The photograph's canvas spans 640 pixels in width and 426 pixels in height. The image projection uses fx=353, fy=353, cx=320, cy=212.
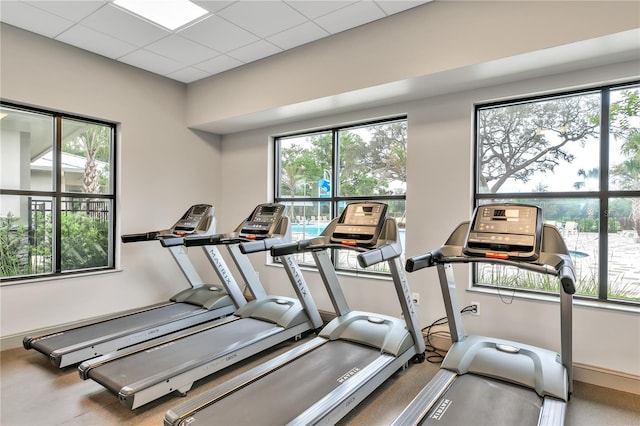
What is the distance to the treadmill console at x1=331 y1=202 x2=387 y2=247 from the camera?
3240 mm

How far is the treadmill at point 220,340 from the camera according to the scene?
269 centimetres

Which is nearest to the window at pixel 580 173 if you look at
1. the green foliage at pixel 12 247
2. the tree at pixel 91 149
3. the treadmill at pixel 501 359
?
the treadmill at pixel 501 359

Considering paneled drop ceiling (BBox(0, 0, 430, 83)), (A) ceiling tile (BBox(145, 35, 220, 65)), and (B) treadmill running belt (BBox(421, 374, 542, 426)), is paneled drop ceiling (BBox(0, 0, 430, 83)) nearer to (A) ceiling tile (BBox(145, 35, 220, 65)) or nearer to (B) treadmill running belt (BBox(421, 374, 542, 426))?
(A) ceiling tile (BBox(145, 35, 220, 65))

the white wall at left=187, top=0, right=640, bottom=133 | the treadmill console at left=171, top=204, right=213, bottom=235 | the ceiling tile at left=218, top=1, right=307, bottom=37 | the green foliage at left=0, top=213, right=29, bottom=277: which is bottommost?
the green foliage at left=0, top=213, right=29, bottom=277

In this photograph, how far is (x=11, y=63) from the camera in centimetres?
367

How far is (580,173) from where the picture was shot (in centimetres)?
318

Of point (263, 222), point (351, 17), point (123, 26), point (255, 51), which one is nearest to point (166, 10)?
point (123, 26)

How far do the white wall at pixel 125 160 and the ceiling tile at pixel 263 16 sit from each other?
2.06 m

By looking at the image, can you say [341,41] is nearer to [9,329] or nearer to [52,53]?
[52,53]

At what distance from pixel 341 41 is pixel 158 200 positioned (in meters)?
3.28

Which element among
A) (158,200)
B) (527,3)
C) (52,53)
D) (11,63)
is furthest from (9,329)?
(527,3)

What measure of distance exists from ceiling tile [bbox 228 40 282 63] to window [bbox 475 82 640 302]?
2.41 metres

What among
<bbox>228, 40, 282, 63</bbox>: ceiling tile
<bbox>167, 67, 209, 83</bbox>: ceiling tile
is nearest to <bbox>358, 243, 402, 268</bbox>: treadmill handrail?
<bbox>228, 40, 282, 63</bbox>: ceiling tile

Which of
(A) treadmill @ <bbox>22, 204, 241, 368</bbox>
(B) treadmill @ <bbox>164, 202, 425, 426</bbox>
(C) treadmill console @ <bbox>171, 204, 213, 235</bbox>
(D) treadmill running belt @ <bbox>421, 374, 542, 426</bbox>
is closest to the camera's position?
(D) treadmill running belt @ <bbox>421, 374, 542, 426</bbox>
